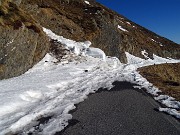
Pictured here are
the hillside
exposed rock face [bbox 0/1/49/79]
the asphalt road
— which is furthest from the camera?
the hillside

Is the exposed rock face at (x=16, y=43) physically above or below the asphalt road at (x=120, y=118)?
above

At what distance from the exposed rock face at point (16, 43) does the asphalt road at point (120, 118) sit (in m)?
7.24

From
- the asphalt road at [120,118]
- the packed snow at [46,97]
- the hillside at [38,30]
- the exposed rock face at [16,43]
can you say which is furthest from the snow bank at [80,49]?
the asphalt road at [120,118]

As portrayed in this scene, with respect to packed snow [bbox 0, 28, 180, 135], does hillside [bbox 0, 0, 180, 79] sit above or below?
above

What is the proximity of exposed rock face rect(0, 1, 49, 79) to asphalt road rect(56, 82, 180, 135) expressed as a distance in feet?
23.7

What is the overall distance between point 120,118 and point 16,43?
37.7 ft

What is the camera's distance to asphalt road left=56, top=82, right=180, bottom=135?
847 cm

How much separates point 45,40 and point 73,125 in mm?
17658

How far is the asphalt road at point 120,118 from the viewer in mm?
8469

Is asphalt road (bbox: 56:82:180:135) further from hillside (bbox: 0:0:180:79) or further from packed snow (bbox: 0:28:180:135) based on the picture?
hillside (bbox: 0:0:180:79)

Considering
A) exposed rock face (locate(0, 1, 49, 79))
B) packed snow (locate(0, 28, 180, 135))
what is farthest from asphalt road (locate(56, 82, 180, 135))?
exposed rock face (locate(0, 1, 49, 79))

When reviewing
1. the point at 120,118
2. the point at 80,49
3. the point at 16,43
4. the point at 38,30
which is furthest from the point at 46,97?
the point at 80,49

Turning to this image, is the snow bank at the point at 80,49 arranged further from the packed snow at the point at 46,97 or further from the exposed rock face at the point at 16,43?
the packed snow at the point at 46,97

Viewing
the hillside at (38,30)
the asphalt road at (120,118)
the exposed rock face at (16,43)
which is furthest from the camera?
the hillside at (38,30)
